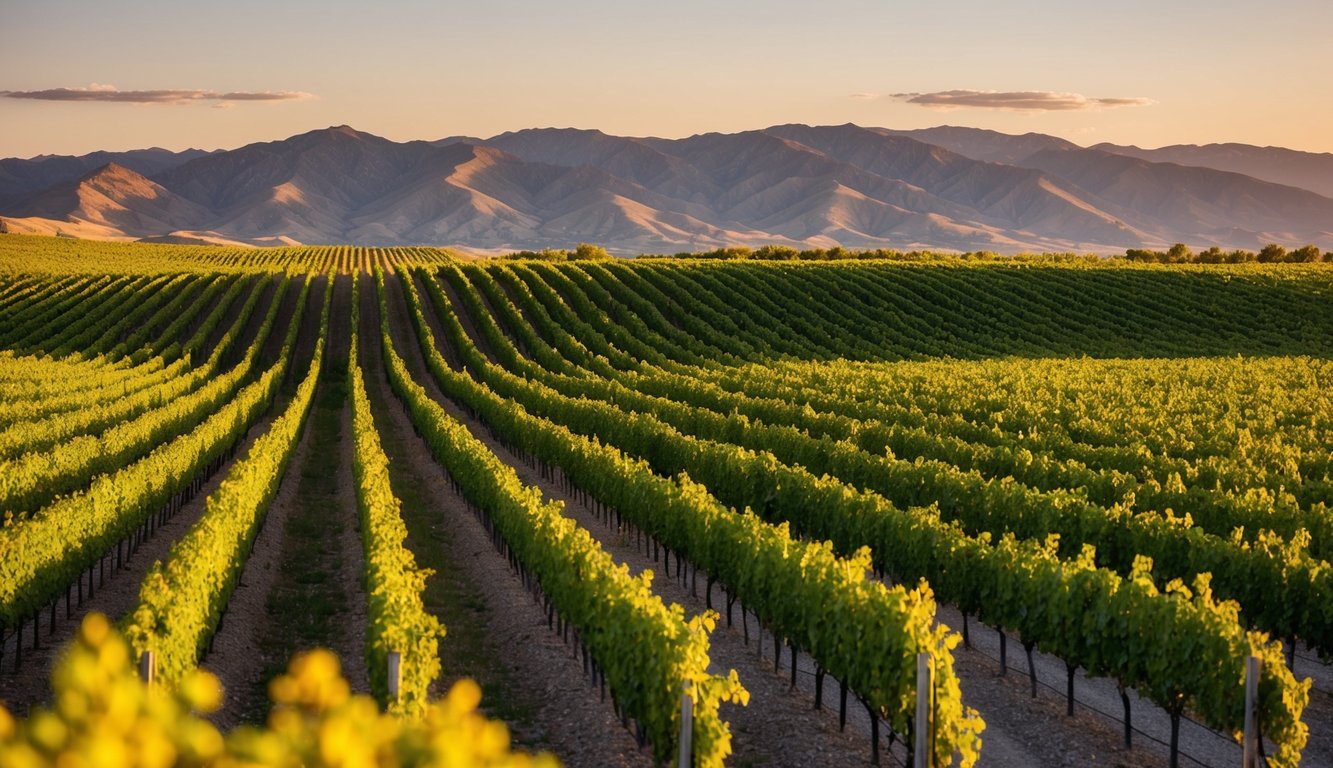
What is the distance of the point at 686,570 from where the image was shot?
2116 cm

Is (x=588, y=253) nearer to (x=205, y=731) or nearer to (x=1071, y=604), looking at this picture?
(x=1071, y=604)

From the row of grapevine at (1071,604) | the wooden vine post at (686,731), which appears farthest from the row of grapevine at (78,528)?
the row of grapevine at (1071,604)

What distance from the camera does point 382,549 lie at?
1655 cm

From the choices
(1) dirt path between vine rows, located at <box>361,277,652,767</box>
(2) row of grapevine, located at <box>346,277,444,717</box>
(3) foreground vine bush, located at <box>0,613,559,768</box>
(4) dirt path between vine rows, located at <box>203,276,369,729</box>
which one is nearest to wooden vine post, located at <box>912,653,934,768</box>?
(1) dirt path between vine rows, located at <box>361,277,652,767</box>

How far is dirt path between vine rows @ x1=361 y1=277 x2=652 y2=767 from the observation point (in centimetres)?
1438

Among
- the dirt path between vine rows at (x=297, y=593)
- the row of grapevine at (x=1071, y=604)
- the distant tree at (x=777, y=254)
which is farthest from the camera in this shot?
the distant tree at (x=777, y=254)

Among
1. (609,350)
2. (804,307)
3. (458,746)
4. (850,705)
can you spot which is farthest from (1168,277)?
(458,746)

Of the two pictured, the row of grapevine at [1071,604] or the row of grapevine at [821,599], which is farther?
the row of grapevine at [1071,604]

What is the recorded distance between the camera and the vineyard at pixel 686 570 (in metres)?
12.1

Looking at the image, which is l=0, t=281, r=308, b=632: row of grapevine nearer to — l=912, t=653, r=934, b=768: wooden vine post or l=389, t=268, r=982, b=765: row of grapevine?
A: l=389, t=268, r=982, b=765: row of grapevine

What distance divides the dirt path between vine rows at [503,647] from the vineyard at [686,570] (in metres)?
0.08

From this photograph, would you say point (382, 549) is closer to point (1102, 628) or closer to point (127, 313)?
point (1102, 628)

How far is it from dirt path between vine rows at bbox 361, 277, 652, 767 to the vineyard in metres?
0.08

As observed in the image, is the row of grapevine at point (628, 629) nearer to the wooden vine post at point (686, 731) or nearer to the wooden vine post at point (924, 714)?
the wooden vine post at point (686, 731)
